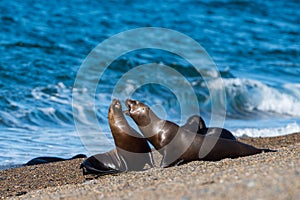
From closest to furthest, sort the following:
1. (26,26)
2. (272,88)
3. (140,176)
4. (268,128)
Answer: (140,176)
(268,128)
(272,88)
(26,26)

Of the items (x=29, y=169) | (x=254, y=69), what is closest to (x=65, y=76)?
(x=254, y=69)

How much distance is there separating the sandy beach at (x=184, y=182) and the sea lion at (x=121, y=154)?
186 mm

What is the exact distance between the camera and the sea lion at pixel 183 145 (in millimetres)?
Answer: 6699

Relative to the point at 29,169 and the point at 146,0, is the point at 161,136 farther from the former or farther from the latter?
the point at 146,0

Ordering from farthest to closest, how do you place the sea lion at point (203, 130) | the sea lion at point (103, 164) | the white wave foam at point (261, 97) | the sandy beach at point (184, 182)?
the white wave foam at point (261, 97) → the sea lion at point (203, 130) → the sea lion at point (103, 164) → the sandy beach at point (184, 182)

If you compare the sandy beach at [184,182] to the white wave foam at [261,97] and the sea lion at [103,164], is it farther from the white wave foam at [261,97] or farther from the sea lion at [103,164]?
the white wave foam at [261,97]

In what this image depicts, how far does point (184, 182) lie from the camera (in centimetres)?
468

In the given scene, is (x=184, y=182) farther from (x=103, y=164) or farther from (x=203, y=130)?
(x=203, y=130)

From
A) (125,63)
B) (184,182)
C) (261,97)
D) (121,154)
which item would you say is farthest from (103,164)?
(125,63)

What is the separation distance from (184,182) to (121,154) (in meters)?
2.28

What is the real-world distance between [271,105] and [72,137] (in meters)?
4.79

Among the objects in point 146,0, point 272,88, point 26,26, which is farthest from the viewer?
point 146,0

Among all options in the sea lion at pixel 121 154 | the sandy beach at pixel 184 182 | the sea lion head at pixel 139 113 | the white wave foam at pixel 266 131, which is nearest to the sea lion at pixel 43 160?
the sandy beach at pixel 184 182

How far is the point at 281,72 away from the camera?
52.0ft
